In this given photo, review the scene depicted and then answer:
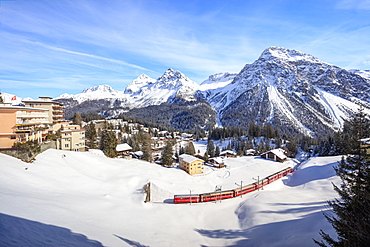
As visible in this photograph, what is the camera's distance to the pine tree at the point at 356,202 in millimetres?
8312

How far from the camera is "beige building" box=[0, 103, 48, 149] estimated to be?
912 inches

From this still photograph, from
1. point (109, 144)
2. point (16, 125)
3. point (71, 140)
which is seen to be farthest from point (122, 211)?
point (71, 140)

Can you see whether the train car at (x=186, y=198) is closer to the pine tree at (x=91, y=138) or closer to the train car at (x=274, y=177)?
the train car at (x=274, y=177)

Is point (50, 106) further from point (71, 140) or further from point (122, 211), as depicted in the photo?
point (122, 211)

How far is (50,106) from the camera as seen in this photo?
132ft

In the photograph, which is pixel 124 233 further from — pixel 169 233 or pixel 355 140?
pixel 355 140

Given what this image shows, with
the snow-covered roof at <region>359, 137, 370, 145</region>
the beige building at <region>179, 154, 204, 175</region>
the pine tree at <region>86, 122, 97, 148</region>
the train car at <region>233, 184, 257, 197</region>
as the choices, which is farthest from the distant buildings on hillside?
the snow-covered roof at <region>359, 137, 370, 145</region>

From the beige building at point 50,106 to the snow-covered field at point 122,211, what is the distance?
1841cm

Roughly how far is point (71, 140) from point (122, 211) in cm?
2559

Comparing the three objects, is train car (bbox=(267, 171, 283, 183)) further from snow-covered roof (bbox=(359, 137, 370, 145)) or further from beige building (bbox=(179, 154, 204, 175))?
snow-covered roof (bbox=(359, 137, 370, 145))

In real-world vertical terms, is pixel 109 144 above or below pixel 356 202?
above

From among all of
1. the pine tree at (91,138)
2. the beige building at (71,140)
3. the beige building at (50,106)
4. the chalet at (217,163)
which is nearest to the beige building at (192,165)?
the chalet at (217,163)

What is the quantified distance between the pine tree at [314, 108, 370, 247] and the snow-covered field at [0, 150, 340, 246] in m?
5.69

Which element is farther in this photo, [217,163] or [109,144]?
[217,163]
